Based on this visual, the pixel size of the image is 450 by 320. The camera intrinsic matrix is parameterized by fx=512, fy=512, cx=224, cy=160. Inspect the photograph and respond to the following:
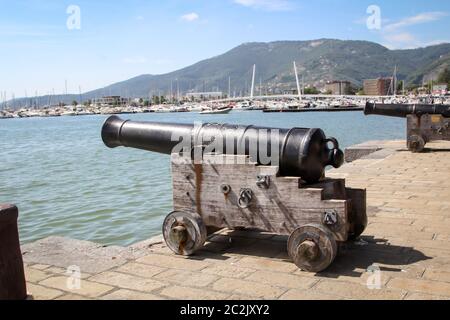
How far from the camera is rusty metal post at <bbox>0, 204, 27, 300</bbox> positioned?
11.6 feet

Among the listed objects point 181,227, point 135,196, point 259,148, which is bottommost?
point 135,196

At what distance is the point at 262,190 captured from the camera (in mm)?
4422

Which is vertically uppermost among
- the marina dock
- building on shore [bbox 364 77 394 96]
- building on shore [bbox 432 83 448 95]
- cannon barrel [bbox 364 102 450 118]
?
building on shore [bbox 364 77 394 96]

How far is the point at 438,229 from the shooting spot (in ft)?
17.8

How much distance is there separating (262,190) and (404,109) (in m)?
10.7

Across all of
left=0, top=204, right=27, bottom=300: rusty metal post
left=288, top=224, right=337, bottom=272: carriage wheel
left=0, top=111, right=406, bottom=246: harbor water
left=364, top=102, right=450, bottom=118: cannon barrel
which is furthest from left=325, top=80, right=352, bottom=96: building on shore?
left=0, top=204, right=27, bottom=300: rusty metal post

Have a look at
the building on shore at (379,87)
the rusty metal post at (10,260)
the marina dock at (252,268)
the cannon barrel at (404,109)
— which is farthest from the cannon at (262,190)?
the building on shore at (379,87)

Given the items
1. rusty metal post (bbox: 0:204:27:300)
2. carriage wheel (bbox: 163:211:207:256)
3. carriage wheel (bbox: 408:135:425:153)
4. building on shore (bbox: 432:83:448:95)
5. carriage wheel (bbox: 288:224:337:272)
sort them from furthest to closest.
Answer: building on shore (bbox: 432:83:448:95) → carriage wheel (bbox: 408:135:425:153) → carriage wheel (bbox: 163:211:207:256) → carriage wheel (bbox: 288:224:337:272) → rusty metal post (bbox: 0:204:27:300)

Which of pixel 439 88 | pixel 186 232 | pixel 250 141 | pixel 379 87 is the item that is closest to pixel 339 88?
pixel 379 87

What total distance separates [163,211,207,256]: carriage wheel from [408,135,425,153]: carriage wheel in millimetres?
10751

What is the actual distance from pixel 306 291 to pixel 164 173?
13140mm

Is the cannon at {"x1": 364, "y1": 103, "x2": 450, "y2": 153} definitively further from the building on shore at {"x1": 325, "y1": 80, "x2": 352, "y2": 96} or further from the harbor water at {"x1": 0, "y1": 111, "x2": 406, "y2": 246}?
the building on shore at {"x1": 325, "y1": 80, "x2": 352, "y2": 96}
